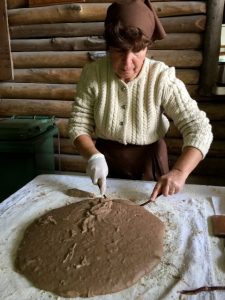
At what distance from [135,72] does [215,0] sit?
5.80ft

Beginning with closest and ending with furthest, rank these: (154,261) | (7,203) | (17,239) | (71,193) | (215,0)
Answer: (154,261)
(17,239)
(7,203)
(71,193)
(215,0)

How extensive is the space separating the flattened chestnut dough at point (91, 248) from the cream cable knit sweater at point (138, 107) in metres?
0.43

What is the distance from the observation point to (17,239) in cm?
123

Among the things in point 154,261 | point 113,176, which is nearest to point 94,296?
point 154,261

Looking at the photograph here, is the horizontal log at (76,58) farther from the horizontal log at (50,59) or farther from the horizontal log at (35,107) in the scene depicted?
the horizontal log at (35,107)

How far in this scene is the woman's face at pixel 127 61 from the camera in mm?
1418

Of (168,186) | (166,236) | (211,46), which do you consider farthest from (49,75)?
(166,236)

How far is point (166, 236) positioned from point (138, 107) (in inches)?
26.5

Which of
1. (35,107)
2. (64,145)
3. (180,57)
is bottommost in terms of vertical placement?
(64,145)

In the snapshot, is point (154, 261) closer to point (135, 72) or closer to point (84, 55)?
point (135, 72)

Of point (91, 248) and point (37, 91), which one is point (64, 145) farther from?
point (91, 248)

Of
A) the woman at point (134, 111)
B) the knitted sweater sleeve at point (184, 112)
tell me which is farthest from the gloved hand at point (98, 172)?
the knitted sweater sleeve at point (184, 112)

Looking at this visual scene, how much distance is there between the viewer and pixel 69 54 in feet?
10.8

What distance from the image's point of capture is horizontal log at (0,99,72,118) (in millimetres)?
Answer: 3477
